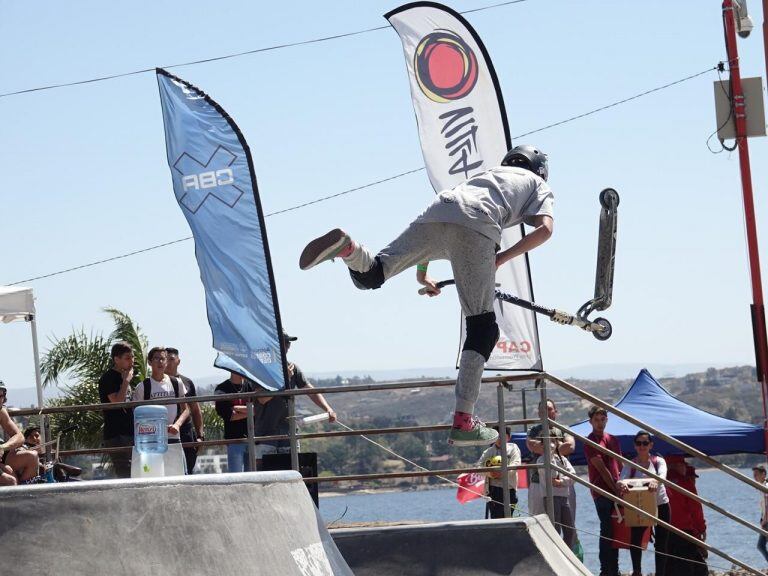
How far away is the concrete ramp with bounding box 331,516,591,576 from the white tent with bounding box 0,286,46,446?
5.04m

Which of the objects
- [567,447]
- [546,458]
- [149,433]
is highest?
[149,433]

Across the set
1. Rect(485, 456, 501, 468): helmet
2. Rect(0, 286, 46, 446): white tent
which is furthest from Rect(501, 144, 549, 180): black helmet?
Rect(0, 286, 46, 446): white tent

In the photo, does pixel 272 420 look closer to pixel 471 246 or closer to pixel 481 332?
pixel 481 332

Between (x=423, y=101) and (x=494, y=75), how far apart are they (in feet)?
2.57

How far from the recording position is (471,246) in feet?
22.0

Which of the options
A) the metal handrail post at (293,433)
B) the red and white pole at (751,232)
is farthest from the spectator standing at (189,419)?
the red and white pole at (751,232)

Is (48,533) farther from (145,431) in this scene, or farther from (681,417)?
(681,417)

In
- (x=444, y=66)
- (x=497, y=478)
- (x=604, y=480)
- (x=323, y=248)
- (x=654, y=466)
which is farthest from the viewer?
(x=444, y=66)

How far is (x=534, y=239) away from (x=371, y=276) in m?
1.01

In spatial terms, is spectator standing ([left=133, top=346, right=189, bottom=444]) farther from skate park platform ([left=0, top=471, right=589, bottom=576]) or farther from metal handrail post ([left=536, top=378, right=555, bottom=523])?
skate park platform ([left=0, top=471, right=589, bottom=576])

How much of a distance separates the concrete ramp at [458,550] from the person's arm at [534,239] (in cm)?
201

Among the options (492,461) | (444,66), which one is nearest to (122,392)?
(492,461)

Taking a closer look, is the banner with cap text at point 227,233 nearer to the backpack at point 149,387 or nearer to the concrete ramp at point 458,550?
the backpack at point 149,387

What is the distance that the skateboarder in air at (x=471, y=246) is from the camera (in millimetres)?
6637
